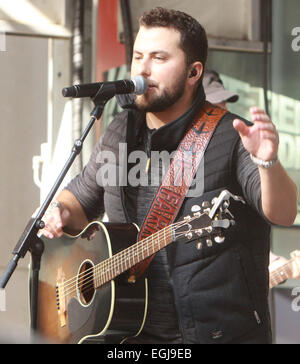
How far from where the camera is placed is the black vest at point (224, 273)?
233cm

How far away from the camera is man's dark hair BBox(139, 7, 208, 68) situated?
2.55 meters

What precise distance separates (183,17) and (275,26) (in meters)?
2.54

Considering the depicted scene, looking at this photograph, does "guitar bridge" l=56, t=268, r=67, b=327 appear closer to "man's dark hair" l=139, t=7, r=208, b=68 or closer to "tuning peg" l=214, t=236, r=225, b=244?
"tuning peg" l=214, t=236, r=225, b=244

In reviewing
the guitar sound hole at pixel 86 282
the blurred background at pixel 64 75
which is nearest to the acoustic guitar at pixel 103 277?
the guitar sound hole at pixel 86 282

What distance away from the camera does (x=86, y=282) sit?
Result: 2.73m

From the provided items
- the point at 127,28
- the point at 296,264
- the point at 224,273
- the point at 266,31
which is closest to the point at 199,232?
the point at 224,273

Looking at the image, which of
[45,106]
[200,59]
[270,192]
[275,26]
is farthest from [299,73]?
[270,192]

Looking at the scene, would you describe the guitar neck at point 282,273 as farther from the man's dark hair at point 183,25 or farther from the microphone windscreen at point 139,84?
the microphone windscreen at point 139,84

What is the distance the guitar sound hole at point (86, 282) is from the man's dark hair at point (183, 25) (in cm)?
93

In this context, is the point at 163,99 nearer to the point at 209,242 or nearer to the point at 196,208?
the point at 196,208

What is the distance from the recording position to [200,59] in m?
2.63

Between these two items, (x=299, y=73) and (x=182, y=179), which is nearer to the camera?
(x=182, y=179)
